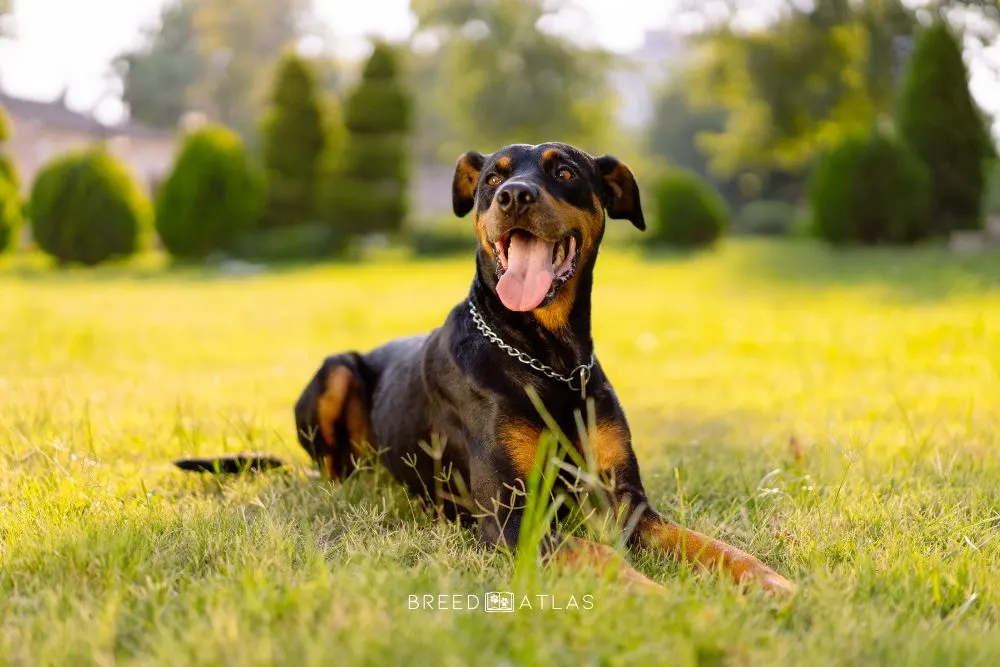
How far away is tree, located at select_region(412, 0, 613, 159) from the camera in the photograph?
41250 mm

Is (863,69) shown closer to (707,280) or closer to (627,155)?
(707,280)

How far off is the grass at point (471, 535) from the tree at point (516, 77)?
33.9 m

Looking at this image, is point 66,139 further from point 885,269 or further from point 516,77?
point 885,269

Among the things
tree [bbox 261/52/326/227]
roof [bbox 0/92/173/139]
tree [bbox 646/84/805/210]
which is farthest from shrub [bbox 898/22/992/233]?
roof [bbox 0/92/173/139]

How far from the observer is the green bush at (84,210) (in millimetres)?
20766

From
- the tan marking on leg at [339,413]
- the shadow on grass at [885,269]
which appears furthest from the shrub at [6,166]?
the tan marking on leg at [339,413]

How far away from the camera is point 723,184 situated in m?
45.0

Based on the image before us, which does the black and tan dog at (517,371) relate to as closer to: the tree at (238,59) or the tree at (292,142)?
the tree at (292,142)

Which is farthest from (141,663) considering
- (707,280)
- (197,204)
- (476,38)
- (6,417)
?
(476,38)

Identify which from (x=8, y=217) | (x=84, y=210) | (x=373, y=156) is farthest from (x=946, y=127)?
(x=8, y=217)

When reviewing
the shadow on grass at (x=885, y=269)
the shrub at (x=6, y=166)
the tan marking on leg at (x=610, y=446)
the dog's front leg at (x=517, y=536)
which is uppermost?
the shrub at (x=6, y=166)

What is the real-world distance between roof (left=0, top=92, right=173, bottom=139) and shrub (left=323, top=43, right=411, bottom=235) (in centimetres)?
1189

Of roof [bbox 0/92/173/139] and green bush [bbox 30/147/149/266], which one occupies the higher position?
roof [bbox 0/92/173/139]

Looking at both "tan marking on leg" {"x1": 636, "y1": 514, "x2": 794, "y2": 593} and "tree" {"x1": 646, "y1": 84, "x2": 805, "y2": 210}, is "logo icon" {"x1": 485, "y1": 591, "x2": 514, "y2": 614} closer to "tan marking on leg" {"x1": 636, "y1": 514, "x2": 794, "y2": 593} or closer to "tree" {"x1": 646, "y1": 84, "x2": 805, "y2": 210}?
"tan marking on leg" {"x1": 636, "y1": 514, "x2": 794, "y2": 593}
